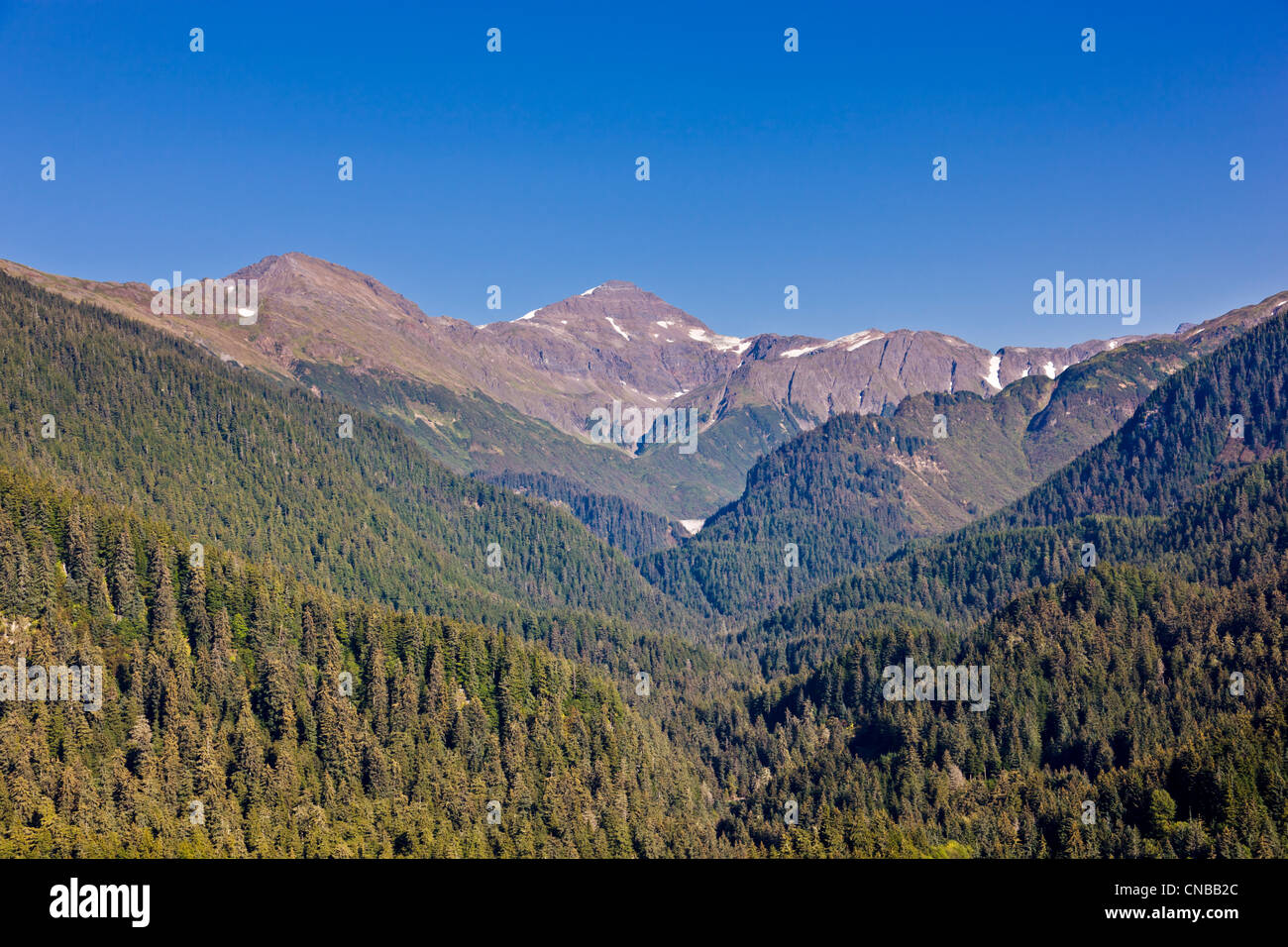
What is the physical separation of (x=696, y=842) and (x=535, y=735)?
1482 inches

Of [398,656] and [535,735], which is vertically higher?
[398,656]

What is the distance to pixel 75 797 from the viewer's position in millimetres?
116625

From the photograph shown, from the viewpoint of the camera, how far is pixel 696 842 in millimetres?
161625

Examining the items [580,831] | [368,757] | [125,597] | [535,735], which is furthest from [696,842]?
[125,597]

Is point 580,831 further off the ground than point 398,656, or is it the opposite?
point 398,656
